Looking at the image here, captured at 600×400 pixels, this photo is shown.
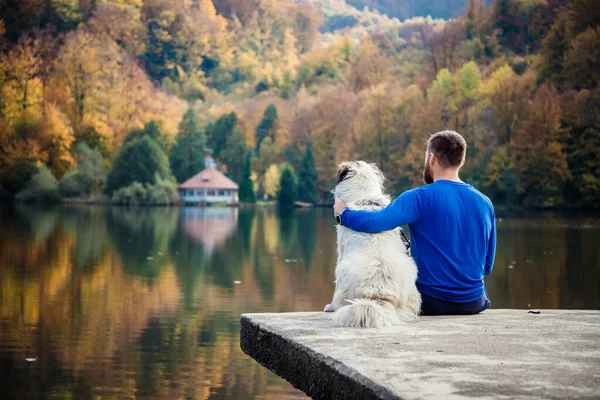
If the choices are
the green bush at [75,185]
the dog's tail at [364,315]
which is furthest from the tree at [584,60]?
the dog's tail at [364,315]

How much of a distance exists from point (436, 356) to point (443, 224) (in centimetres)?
145

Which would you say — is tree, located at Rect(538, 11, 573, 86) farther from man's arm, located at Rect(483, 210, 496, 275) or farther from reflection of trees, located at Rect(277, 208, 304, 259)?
man's arm, located at Rect(483, 210, 496, 275)

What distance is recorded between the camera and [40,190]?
198 ft

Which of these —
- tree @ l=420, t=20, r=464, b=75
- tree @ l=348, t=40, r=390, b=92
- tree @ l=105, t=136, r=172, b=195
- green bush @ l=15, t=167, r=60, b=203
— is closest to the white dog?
green bush @ l=15, t=167, r=60, b=203

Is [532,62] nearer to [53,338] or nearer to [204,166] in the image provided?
[204,166]

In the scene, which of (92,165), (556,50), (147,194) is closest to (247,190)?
(147,194)

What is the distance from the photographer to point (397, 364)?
3.83 metres

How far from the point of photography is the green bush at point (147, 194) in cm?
6481

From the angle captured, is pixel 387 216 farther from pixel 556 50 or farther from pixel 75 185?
pixel 75 185

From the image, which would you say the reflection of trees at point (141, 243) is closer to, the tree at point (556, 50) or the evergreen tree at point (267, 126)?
the tree at point (556, 50)

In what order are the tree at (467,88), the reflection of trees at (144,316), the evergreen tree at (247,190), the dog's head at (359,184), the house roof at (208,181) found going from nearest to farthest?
the dog's head at (359,184) < the reflection of trees at (144,316) < the tree at (467,88) < the house roof at (208,181) < the evergreen tree at (247,190)

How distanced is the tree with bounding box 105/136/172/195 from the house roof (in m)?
6.73

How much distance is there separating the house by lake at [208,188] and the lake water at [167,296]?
44.2 meters

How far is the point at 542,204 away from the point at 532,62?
17.8 meters
